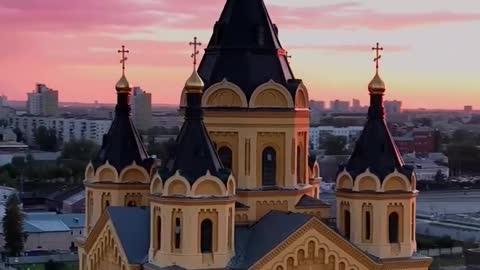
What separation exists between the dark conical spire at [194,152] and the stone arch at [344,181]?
10.4 feet

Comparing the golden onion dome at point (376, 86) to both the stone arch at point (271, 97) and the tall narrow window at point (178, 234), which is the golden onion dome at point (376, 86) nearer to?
the stone arch at point (271, 97)

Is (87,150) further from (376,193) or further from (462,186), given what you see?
(376,193)

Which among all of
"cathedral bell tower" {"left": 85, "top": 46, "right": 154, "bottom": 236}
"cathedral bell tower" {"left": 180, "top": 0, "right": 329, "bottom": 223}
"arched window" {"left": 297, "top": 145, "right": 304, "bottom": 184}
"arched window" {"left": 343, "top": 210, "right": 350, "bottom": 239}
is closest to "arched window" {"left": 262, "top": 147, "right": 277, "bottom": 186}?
"cathedral bell tower" {"left": 180, "top": 0, "right": 329, "bottom": 223}

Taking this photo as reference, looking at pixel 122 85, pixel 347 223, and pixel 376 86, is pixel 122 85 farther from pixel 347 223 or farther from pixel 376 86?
pixel 347 223

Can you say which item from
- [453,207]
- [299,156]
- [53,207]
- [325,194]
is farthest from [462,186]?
[299,156]

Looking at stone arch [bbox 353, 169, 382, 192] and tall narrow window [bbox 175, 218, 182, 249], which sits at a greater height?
stone arch [bbox 353, 169, 382, 192]

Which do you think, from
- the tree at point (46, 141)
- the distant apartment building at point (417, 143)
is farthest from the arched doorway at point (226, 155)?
the tree at point (46, 141)

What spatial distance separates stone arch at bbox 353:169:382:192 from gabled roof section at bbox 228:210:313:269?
5.42 feet

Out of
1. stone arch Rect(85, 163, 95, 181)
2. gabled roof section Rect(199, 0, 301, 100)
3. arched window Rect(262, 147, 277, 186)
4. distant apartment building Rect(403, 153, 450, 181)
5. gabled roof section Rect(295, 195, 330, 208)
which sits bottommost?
distant apartment building Rect(403, 153, 450, 181)

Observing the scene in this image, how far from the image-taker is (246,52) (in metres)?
21.1

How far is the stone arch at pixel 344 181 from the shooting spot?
67.7 feet

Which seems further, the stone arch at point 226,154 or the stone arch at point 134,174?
the stone arch at point 134,174

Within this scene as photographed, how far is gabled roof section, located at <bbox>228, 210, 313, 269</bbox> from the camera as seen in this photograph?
740 inches

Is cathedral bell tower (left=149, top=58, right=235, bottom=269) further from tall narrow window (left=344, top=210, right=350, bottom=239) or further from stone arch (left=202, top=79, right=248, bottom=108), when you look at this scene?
tall narrow window (left=344, top=210, right=350, bottom=239)
